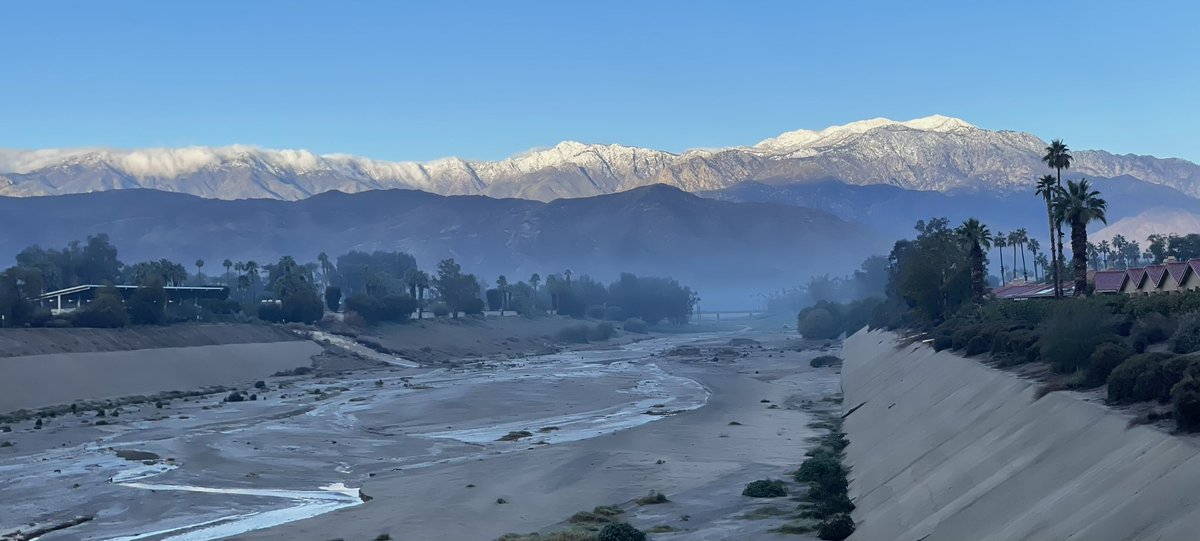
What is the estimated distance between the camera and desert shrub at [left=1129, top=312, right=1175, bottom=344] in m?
43.3

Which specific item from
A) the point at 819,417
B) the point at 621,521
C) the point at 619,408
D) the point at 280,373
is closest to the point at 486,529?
the point at 621,521

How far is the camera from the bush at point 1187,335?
126ft

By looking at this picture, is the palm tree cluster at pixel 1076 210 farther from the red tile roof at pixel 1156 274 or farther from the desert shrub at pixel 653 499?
the desert shrub at pixel 653 499

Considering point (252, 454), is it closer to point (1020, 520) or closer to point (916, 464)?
point (916, 464)

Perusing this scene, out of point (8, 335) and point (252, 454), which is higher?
point (8, 335)

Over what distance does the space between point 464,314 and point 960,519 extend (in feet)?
527

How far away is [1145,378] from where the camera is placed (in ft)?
88.5

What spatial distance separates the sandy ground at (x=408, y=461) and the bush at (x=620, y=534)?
130cm

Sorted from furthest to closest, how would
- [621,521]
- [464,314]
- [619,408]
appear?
[464,314]
[619,408]
[621,521]

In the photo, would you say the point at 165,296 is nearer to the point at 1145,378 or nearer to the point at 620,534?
the point at 620,534

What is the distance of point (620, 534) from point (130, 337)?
85.0 m

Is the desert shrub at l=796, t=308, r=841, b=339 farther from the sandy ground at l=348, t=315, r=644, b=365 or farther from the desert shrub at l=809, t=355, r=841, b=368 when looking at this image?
the desert shrub at l=809, t=355, r=841, b=368

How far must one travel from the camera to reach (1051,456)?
84.9 ft

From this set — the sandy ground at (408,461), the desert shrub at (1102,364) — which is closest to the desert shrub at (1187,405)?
the desert shrub at (1102,364)
